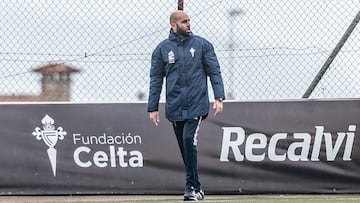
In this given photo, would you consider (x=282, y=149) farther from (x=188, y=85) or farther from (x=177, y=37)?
(x=177, y=37)

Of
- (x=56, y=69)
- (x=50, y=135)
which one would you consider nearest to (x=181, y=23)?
(x=56, y=69)

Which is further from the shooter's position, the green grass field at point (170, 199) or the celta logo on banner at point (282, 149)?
the celta logo on banner at point (282, 149)

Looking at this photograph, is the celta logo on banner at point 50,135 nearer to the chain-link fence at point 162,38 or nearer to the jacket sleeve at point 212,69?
the chain-link fence at point 162,38

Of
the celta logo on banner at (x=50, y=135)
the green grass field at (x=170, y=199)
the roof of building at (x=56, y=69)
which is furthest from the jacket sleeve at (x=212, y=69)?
the celta logo on banner at (x=50, y=135)

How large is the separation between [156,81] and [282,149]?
74.5 inches

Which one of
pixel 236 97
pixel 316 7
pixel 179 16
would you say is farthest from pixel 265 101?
pixel 179 16

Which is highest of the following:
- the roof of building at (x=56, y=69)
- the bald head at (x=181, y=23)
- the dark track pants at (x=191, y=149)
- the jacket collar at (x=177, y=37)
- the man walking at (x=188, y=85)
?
the bald head at (x=181, y=23)

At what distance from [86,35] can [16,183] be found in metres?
1.77

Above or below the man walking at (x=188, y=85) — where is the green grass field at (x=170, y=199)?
below

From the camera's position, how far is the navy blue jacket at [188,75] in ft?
27.1

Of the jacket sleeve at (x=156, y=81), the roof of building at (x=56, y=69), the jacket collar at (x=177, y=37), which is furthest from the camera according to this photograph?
the roof of building at (x=56, y=69)

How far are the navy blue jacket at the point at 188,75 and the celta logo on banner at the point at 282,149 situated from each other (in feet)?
4.78

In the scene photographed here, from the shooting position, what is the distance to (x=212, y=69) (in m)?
8.34

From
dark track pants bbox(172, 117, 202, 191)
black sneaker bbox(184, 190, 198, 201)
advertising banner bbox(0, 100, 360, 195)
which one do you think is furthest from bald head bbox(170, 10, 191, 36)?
advertising banner bbox(0, 100, 360, 195)
